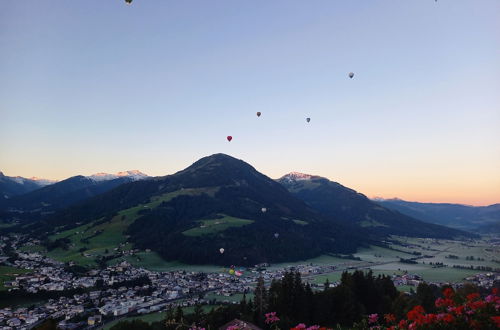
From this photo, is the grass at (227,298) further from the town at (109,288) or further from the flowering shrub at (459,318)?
the flowering shrub at (459,318)

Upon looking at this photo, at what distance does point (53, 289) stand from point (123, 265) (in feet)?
164

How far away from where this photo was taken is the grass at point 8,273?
133975 millimetres

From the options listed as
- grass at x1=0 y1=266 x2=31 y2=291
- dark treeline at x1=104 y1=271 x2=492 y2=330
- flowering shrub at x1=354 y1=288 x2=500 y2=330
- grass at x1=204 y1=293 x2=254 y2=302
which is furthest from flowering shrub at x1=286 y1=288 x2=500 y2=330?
grass at x1=0 y1=266 x2=31 y2=291

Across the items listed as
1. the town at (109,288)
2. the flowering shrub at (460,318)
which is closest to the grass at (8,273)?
the town at (109,288)

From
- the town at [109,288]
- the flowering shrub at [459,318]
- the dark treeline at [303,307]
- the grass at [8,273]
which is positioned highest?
the flowering shrub at [459,318]

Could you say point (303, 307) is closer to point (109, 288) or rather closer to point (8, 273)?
point (109, 288)

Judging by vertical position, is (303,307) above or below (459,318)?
below

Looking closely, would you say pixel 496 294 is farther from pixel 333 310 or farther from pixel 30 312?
pixel 30 312

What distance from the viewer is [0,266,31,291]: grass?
13398 centimetres

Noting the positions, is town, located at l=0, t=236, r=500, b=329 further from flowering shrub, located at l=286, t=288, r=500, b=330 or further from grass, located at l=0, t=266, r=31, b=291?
flowering shrub, located at l=286, t=288, r=500, b=330

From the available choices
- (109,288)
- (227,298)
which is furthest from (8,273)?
(227,298)

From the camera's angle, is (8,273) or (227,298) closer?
(227,298)

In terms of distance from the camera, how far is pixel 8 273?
148 meters

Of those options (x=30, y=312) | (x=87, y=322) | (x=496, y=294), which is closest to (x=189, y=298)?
(x=87, y=322)
